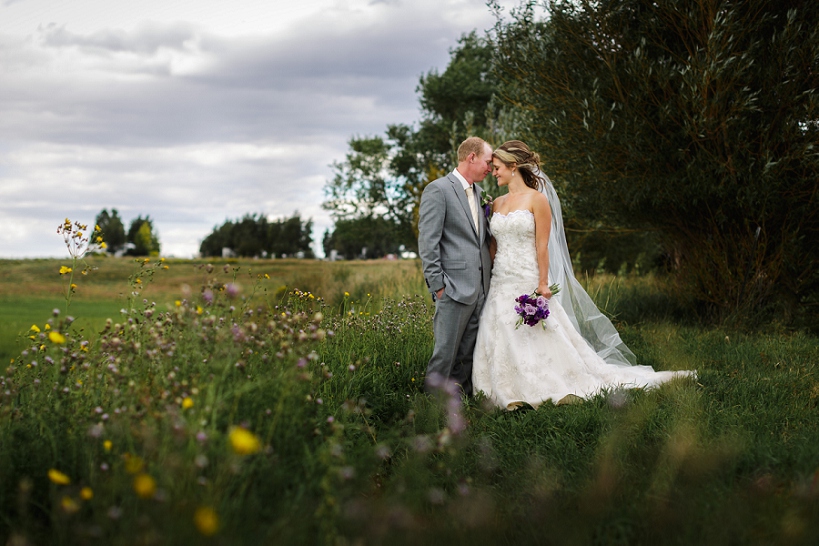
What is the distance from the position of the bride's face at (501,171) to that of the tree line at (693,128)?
4.11m

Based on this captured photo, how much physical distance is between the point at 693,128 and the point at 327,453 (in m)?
8.59

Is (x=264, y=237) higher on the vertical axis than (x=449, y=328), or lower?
higher

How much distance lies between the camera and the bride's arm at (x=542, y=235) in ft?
21.3

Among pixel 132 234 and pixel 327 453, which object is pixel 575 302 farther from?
pixel 132 234

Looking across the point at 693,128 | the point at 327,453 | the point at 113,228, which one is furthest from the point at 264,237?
the point at 327,453

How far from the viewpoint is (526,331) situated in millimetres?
6473

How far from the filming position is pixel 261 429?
3.60m

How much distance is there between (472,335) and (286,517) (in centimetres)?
401

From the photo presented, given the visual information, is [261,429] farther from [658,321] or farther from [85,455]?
[658,321]

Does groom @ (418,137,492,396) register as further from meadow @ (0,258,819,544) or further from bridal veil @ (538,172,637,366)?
bridal veil @ (538,172,637,366)

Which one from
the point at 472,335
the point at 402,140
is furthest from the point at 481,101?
the point at 472,335

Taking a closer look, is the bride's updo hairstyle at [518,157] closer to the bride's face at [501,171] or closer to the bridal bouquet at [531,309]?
the bride's face at [501,171]

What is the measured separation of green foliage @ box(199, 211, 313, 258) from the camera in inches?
2285

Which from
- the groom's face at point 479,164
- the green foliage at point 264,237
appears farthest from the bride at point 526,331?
the green foliage at point 264,237
